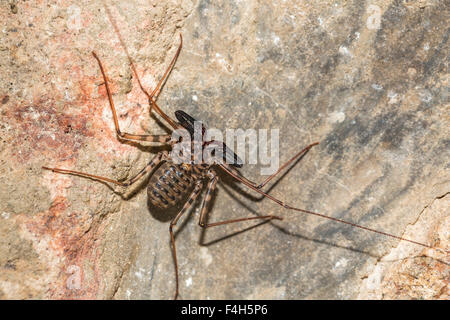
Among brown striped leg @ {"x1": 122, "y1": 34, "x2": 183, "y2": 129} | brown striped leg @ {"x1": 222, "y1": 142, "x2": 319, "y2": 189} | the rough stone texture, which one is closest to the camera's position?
the rough stone texture

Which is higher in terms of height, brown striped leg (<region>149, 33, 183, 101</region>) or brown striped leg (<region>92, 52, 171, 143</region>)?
brown striped leg (<region>149, 33, 183, 101</region>)

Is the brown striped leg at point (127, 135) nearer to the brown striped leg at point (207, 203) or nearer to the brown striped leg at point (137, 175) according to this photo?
the brown striped leg at point (137, 175)

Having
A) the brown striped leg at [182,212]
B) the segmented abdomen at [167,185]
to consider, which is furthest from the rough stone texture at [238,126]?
the segmented abdomen at [167,185]

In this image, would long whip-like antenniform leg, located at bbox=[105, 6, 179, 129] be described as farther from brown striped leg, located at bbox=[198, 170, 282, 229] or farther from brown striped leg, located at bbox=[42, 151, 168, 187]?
brown striped leg, located at bbox=[198, 170, 282, 229]

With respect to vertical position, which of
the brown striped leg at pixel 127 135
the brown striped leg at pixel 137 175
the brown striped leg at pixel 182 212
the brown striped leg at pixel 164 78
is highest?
the brown striped leg at pixel 164 78

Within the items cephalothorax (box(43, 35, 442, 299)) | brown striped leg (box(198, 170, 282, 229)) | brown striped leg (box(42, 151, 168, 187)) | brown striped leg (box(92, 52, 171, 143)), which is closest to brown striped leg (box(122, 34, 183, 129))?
cephalothorax (box(43, 35, 442, 299))

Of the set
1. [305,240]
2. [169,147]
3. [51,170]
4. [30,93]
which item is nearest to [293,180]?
[305,240]

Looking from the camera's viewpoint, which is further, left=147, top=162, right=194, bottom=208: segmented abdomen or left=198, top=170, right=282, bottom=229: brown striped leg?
left=198, top=170, right=282, bottom=229: brown striped leg

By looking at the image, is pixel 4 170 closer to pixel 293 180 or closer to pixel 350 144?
pixel 293 180
